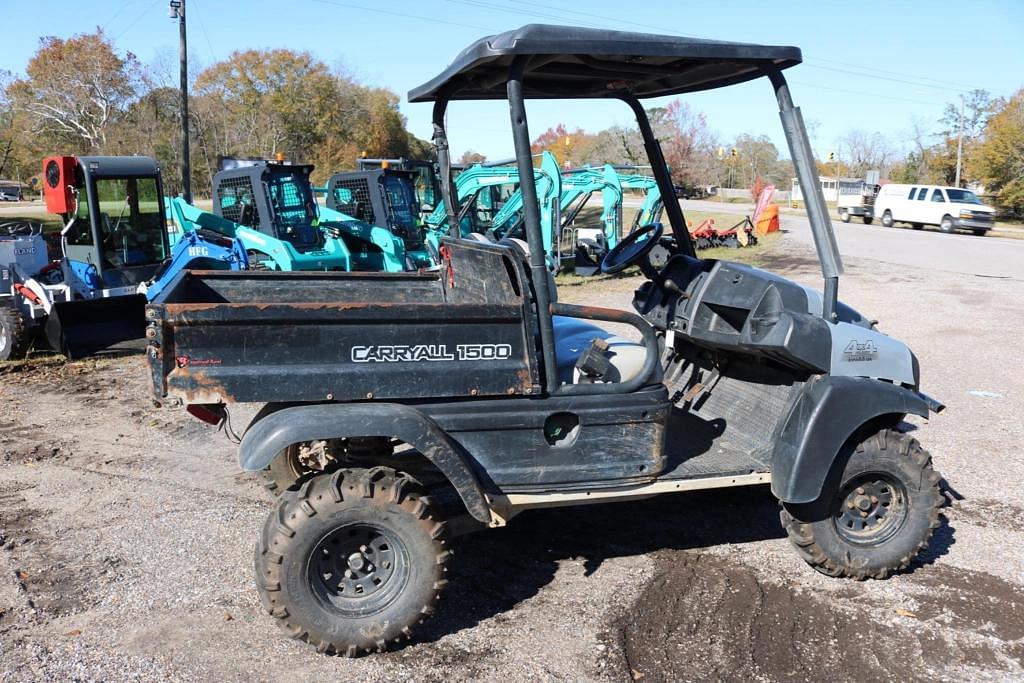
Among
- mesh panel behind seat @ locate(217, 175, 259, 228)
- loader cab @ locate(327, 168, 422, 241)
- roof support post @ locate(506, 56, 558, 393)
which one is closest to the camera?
roof support post @ locate(506, 56, 558, 393)

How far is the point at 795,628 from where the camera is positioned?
3832 mm

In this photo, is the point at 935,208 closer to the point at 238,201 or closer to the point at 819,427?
the point at 238,201

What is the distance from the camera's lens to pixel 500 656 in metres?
3.59

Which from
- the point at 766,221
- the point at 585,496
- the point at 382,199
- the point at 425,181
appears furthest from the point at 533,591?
the point at 766,221

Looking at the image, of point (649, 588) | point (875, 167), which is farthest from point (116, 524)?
point (875, 167)

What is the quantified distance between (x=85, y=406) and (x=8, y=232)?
14.5 feet

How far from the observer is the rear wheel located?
9.16 metres

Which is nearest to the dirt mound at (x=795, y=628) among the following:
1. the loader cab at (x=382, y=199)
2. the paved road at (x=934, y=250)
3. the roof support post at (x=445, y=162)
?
the roof support post at (x=445, y=162)

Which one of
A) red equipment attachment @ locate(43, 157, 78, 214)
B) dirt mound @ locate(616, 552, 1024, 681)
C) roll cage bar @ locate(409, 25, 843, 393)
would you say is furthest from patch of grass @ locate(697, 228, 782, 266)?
→ dirt mound @ locate(616, 552, 1024, 681)

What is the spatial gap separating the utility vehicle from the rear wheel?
5.93 meters

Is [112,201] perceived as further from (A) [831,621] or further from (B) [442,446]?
(A) [831,621]

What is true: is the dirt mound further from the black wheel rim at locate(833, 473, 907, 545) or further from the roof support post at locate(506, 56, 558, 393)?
the roof support post at locate(506, 56, 558, 393)

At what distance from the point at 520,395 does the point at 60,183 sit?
8613mm

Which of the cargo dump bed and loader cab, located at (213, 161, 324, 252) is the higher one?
loader cab, located at (213, 161, 324, 252)
